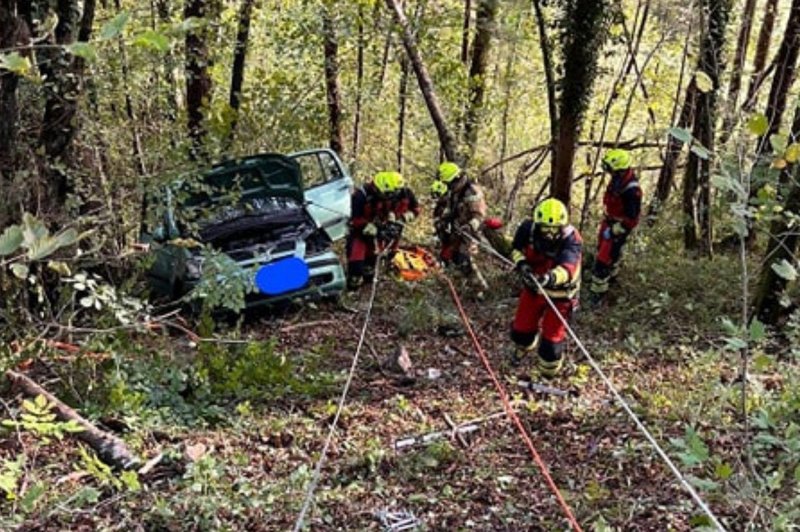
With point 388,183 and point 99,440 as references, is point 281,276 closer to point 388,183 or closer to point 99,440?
point 388,183

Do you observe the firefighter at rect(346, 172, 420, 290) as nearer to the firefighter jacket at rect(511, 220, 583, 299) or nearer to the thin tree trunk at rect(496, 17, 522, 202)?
the firefighter jacket at rect(511, 220, 583, 299)

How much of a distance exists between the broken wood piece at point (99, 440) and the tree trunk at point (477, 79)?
10.8 metres

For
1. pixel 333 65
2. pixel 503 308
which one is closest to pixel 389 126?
pixel 333 65

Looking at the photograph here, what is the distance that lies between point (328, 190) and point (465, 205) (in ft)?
8.66

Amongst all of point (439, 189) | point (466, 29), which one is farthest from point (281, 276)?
point (466, 29)

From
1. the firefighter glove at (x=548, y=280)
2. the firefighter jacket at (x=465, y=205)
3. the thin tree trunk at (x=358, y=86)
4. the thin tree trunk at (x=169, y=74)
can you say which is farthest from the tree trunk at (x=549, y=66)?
the thin tree trunk at (x=169, y=74)

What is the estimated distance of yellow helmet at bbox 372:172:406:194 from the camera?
990 centimetres

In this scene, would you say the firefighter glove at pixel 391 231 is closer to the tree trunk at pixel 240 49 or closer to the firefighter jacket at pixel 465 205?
the firefighter jacket at pixel 465 205

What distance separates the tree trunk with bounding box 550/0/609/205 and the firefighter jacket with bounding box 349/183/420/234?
2042 millimetres

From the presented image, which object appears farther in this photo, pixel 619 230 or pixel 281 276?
pixel 619 230

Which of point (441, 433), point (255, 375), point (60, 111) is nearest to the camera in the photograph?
point (441, 433)

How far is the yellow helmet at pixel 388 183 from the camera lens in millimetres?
9898

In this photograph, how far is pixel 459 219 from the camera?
31.9 ft

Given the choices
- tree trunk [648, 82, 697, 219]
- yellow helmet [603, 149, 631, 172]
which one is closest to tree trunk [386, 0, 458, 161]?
yellow helmet [603, 149, 631, 172]
